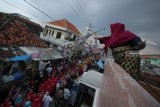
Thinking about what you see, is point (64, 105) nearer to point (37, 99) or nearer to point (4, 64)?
point (37, 99)

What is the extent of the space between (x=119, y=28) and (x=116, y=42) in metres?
0.24

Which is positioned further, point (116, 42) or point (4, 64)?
point (4, 64)

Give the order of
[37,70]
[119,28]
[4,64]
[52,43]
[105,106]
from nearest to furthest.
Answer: [105,106]
[119,28]
[4,64]
[37,70]
[52,43]

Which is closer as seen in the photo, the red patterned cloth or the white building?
the red patterned cloth

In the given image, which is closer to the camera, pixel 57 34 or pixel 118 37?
pixel 118 37

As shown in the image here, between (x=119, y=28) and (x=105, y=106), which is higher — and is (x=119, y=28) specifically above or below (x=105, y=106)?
above

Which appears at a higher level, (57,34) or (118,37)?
(57,34)

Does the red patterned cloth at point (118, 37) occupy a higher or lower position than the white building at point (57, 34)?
lower

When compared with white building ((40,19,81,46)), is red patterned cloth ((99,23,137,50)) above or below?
below

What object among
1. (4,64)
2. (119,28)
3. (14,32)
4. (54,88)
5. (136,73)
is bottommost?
(54,88)

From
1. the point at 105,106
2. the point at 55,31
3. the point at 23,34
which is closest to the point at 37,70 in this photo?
the point at 23,34

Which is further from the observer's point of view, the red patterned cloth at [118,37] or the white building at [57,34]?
the white building at [57,34]

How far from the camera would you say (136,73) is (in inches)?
93.1

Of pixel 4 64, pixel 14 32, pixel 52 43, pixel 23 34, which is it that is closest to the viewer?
pixel 4 64
